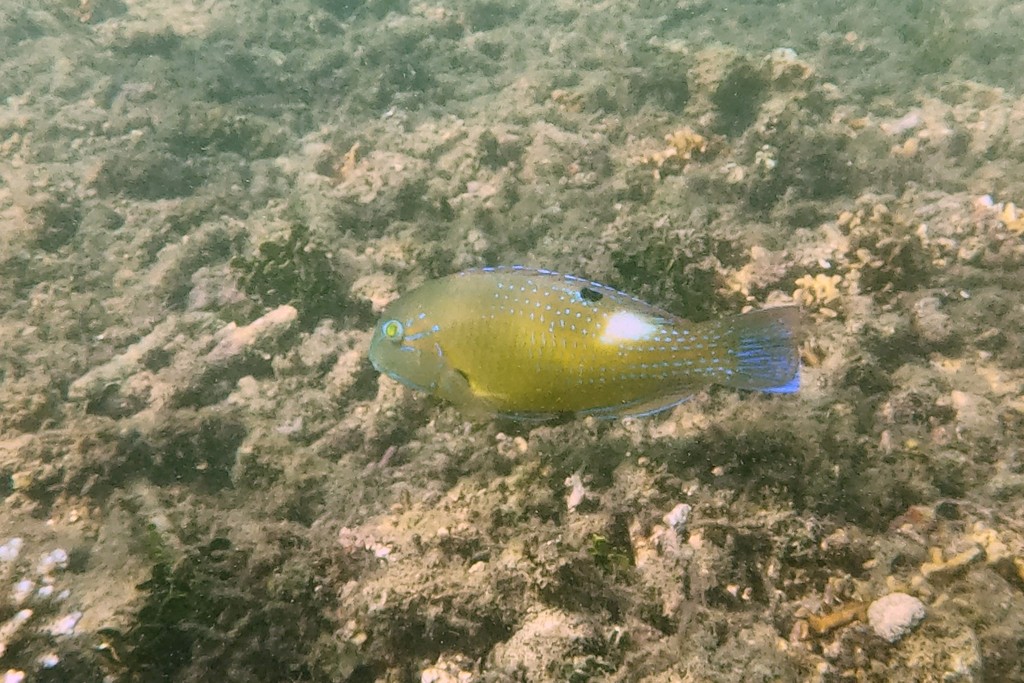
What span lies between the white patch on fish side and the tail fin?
324 mm

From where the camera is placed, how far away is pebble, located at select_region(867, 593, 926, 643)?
227 cm

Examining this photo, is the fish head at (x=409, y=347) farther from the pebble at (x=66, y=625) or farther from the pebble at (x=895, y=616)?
the pebble at (x=66, y=625)

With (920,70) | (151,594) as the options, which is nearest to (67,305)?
(151,594)

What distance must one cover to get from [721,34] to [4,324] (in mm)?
13078

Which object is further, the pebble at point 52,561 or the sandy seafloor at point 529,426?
the pebble at point 52,561

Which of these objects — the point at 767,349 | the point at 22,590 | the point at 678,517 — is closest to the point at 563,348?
the point at 767,349

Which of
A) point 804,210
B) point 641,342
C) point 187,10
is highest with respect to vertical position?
point 187,10

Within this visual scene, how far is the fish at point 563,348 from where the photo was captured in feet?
6.90

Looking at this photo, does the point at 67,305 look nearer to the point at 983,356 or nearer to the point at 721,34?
the point at 983,356

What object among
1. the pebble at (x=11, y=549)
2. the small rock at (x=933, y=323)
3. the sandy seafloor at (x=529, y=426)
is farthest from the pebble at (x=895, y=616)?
the pebble at (x=11, y=549)

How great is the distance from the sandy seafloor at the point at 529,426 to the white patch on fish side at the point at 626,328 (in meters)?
1.25

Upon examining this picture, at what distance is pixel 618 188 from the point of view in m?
5.49

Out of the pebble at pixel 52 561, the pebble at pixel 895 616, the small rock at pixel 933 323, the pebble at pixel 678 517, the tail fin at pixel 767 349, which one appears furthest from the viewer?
the small rock at pixel 933 323

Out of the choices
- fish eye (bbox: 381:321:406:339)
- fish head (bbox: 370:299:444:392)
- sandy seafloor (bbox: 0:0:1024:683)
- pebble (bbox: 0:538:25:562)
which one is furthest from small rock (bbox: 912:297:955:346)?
pebble (bbox: 0:538:25:562)
